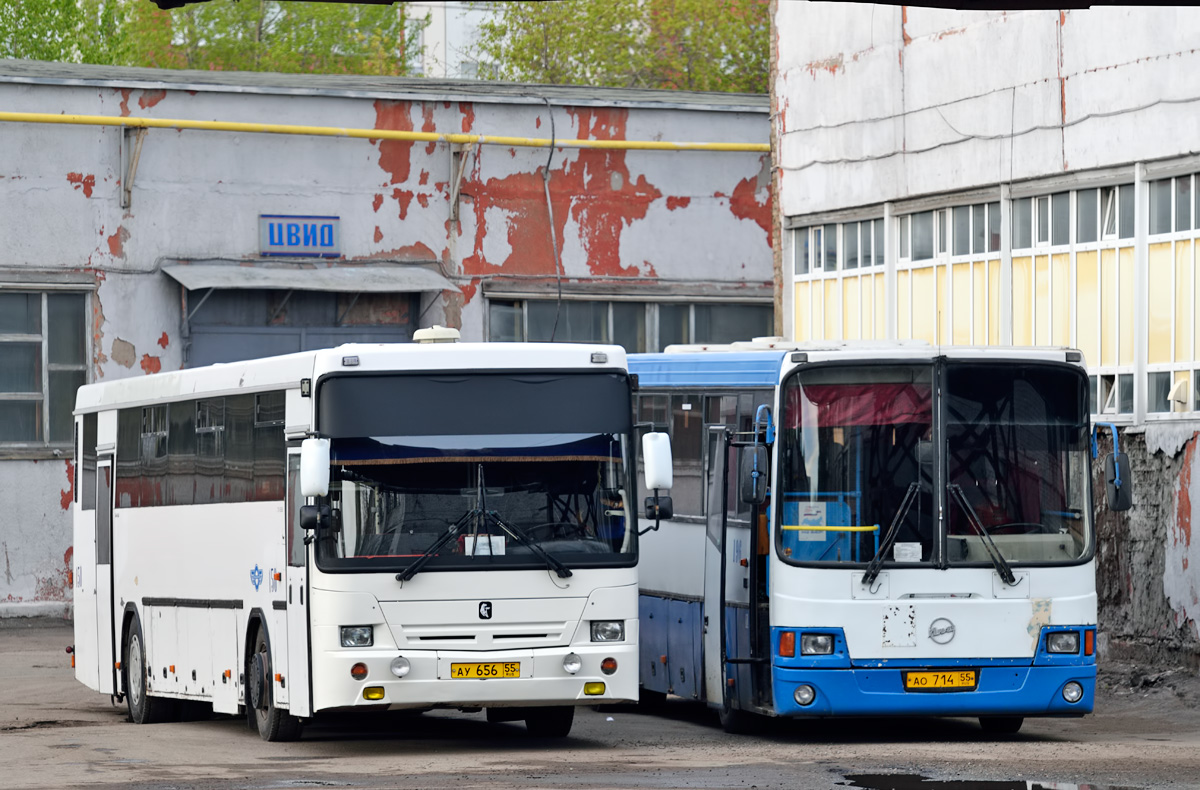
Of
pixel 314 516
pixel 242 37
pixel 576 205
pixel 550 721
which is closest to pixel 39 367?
pixel 576 205

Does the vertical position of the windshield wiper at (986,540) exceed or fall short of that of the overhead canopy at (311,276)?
it falls short

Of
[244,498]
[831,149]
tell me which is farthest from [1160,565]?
[244,498]

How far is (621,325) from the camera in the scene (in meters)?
30.2

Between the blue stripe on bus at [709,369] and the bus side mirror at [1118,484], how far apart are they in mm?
2371

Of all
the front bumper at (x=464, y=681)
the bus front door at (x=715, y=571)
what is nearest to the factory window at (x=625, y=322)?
the bus front door at (x=715, y=571)

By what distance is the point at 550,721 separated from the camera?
15.6 metres

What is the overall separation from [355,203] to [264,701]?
14.5m

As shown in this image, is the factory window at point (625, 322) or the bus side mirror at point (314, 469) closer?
the bus side mirror at point (314, 469)

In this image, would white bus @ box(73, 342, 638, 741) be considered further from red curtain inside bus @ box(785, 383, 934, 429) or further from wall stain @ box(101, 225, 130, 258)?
wall stain @ box(101, 225, 130, 258)

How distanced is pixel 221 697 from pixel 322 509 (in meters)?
2.74

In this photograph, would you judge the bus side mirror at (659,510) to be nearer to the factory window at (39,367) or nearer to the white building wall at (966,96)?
the white building wall at (966,96)

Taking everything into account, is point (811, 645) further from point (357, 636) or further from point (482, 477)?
point (357, 636)

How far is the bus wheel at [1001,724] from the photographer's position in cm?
1608

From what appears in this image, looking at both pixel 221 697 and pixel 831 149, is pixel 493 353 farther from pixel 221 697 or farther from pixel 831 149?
pixel 831 149
